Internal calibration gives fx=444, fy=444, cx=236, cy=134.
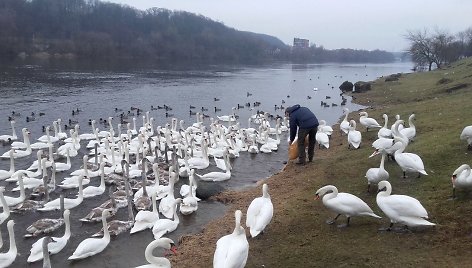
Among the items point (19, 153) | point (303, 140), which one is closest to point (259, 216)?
point (303, 140)

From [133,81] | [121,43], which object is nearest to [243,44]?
[121,43]

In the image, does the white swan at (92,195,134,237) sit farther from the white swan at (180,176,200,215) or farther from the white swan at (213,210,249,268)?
the white swan at (213,210,249,268)

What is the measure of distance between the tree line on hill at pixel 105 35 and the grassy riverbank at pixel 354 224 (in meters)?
88.9

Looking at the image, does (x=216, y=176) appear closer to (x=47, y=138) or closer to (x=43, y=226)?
(x=43, y=226)

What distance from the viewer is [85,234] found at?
13344 millimetres

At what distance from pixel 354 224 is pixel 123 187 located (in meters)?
9.82

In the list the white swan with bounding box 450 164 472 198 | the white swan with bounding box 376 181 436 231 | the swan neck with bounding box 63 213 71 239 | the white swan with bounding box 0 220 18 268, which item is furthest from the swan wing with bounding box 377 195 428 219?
the white swan with bounding box 0 220 18 268

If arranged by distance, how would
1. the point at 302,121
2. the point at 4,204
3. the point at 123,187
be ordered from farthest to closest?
the point at 123,187 < the point at 302,121 < the point at 4,204

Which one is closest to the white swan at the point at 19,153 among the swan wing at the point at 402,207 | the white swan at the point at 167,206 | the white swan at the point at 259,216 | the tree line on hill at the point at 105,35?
the white swan at the point at 167,206

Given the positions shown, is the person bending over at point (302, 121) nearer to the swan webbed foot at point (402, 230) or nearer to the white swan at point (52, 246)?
the swan webbed foot at point (402, 230)

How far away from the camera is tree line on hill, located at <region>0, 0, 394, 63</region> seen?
105438mm

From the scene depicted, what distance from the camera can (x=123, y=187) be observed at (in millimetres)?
17219

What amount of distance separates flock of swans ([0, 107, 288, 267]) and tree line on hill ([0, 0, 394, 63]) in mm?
77652

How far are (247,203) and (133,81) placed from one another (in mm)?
54168
